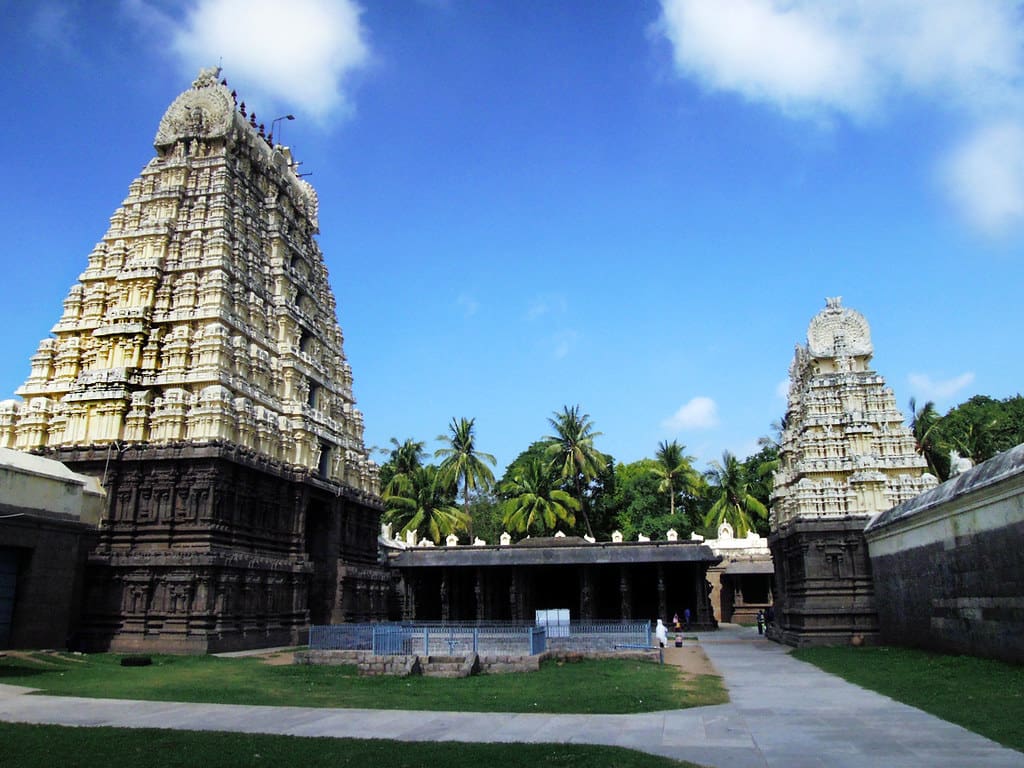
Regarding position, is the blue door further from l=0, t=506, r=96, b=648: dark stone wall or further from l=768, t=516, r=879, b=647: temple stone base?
l=768, t=516, r=879, b=647: temple stone base

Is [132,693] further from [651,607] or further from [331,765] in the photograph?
[651,607]

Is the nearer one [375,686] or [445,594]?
[375,686]

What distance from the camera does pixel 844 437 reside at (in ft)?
95.6

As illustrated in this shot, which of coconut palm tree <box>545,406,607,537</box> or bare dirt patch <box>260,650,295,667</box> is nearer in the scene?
bare dirt patch <box>260,650,295,667</box>

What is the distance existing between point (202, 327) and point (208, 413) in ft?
13.0

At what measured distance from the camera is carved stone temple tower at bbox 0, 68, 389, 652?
25453 mm

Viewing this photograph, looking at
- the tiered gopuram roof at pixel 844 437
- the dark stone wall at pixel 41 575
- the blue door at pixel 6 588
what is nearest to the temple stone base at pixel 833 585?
the tiered gopuram roof at pixel 844 437

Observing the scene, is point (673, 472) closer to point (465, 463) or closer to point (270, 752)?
point (465, 463)

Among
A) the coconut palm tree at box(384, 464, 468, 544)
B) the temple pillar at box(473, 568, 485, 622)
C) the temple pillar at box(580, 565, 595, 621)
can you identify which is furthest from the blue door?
the coconut palm tree at box(384, 464, 468, 544)

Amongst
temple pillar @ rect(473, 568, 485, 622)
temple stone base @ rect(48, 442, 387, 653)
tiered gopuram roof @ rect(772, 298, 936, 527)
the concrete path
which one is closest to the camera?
the concrete path

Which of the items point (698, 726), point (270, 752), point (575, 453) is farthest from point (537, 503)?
point (270, 752)

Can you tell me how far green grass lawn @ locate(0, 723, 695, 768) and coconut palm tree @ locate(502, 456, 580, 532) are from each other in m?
44.1

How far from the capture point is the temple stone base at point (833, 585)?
2662cm

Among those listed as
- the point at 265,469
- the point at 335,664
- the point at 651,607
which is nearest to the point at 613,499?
the point at 651,607
